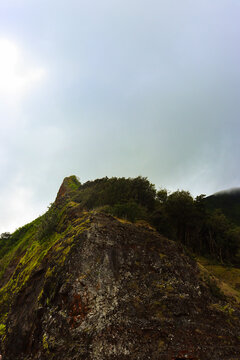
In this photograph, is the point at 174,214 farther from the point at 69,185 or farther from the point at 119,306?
the point at 69,185

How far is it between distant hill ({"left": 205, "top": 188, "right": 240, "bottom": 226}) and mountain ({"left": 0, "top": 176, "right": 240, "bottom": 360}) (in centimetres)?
8043

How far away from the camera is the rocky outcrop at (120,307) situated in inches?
→ 368

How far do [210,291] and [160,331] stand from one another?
252 inches

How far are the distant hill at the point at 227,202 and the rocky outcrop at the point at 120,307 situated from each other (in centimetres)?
8075

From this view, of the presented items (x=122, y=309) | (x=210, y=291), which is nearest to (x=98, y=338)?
(x=122, y=309)

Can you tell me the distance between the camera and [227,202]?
9938cm

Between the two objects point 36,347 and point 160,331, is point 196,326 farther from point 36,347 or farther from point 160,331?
point 36,347

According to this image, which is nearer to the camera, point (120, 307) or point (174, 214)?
point (120, 307)

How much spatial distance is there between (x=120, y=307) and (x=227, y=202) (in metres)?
106

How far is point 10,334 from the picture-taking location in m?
13.2

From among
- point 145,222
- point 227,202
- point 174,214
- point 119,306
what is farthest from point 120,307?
point 227,202

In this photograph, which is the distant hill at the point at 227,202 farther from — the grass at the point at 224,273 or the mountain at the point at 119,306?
the mountain at the point at 119,306

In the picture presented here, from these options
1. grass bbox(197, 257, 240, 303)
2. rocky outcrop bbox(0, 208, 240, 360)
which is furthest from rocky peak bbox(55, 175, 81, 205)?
rocky outcrop bbox(0, 208, 240, 360)

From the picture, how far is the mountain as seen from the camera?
30.7ft
